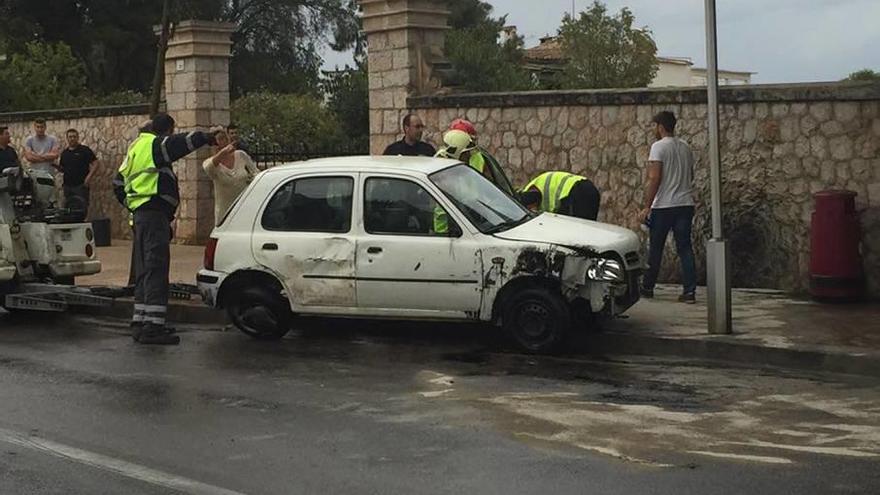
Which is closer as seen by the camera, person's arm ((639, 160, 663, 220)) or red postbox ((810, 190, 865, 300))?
red postbox ((810, 190, 865, 300))

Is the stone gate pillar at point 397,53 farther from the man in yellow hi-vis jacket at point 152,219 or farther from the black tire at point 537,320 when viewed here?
the black tire at point 537,320

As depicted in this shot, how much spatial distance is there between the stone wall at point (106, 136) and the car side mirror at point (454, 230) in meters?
11.1

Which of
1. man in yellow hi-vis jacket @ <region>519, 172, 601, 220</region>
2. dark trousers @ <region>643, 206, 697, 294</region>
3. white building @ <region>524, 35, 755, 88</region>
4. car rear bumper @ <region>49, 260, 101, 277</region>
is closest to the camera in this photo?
man in yellow hi-vis jacket @ <region>519, 172, 601, 220</region>

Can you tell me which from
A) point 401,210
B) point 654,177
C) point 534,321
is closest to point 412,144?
point 654,177

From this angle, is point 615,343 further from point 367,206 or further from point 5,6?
point 5,6

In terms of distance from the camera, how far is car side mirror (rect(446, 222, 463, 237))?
10.6m

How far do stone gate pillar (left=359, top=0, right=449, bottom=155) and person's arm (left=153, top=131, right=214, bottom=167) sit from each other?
5511 millimetres

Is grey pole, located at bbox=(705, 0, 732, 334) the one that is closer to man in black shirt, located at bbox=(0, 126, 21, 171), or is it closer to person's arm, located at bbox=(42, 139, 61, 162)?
man in black shirt, located at bbox=(0, 126, 21, 171)

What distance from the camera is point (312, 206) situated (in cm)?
1115

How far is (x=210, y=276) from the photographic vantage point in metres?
11.4

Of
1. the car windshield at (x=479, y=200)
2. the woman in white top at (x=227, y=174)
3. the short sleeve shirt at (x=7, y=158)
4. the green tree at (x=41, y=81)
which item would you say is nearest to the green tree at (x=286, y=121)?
the green tree at (x=41, y=81)

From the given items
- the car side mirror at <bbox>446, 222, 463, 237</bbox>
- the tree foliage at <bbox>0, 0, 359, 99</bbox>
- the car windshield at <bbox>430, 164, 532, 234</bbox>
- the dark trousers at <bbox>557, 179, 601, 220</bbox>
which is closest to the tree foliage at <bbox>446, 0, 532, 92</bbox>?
the tree foliage at <bbox>0, 0, 359, 99</bbox>

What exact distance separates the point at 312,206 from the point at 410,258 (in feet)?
3.35

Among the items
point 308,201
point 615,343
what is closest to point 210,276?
point 308,201
